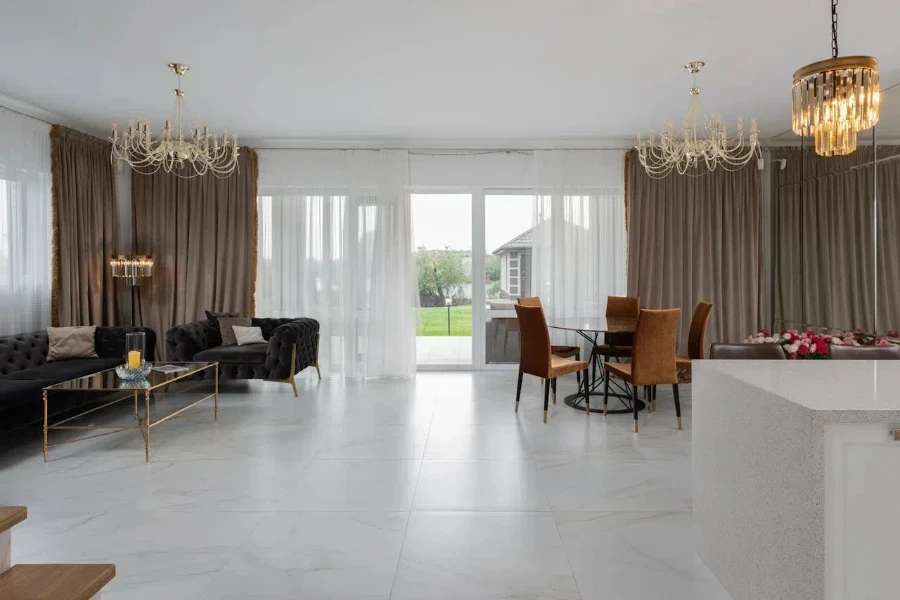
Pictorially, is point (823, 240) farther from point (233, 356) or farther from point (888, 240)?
point (233, 356)

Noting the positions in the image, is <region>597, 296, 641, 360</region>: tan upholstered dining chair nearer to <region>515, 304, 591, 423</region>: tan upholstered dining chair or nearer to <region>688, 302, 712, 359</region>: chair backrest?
<region>688, 302, 712, 359</region>: chair backrest

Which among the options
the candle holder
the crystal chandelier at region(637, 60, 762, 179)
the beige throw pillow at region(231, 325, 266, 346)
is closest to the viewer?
the candle holder

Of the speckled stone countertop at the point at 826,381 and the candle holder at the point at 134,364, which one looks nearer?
the speckled stone countertop at the point at 826,381

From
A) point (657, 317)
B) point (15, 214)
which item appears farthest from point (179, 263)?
point (657, 317)

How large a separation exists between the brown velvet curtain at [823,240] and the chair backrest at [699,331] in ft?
4.62

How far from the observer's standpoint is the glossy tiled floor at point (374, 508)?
215 centimetres

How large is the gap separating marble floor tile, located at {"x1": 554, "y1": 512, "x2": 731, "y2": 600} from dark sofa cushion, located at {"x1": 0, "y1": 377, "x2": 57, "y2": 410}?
3.36m

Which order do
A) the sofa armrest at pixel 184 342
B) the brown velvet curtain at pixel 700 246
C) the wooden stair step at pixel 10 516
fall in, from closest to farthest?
the wooden stair step at pixel 10 516, the sofa armrest at pixel 184 342, the brown velvet curtain at pixel 700 246

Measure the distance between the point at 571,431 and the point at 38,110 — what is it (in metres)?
5.34

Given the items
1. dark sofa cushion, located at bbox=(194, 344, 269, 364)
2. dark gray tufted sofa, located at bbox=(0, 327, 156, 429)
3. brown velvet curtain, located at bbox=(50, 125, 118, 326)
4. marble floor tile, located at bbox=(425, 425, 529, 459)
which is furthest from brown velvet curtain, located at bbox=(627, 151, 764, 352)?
brown velvet curtain, located at bbox=(50, 125, 118, 326)

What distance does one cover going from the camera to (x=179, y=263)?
20.9 ft

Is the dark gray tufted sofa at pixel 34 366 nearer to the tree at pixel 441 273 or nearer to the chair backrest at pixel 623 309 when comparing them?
the tree at pixel 441 273

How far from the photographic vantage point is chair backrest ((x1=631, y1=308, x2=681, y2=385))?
4203 mm

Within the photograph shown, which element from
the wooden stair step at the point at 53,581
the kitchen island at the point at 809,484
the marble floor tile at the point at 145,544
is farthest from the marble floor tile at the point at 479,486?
the wooden stair step at the point at 53,581
